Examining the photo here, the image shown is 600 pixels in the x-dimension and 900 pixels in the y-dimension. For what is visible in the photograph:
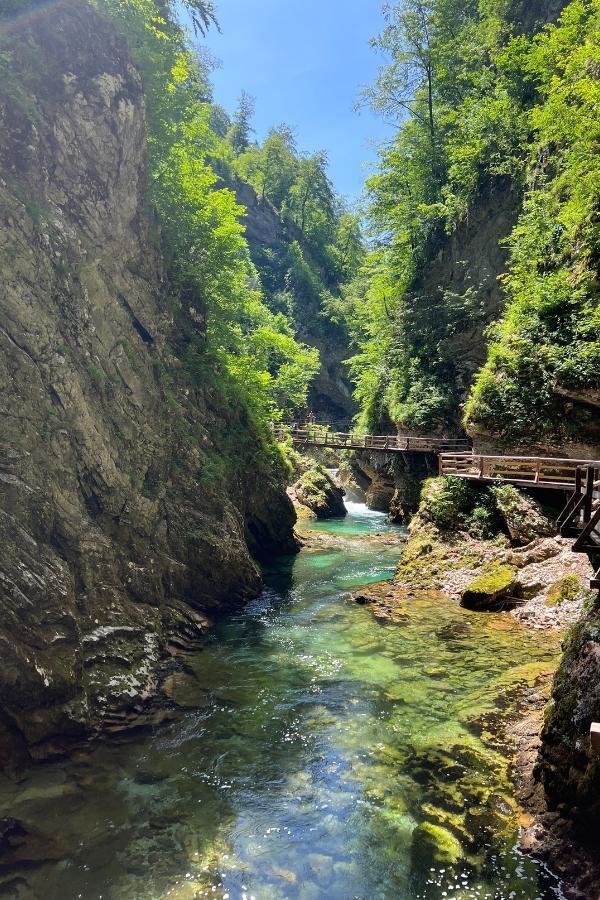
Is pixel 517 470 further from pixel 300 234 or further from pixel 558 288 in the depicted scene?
pixel 300 234

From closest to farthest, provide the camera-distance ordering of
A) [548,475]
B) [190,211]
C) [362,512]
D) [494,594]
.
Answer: [494,594] < [548,475] < [190,211] < [362,512]

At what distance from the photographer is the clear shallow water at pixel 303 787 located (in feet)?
17.7

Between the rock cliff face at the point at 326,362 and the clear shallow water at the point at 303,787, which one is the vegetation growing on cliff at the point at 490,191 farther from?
the rock cliff face at the point at 326,362

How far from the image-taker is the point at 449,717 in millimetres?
8336

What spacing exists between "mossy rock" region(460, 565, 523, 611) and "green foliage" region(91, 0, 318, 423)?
1115cm

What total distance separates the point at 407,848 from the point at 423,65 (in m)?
40.8

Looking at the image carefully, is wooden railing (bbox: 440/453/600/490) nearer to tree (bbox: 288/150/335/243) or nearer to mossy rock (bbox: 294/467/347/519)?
mossy rock (bbox: 294/467/347/519)

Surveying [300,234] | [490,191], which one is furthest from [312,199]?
[490,191]

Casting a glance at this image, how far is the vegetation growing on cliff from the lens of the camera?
1703cm

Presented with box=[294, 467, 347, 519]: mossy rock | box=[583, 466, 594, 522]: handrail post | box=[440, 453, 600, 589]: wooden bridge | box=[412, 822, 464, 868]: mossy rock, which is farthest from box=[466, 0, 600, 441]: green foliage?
box=[294, 467, 347, 519]: mossy rock

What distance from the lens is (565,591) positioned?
12.4 m

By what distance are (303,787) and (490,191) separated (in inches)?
1186

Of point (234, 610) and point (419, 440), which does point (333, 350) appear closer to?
point (419, 440)

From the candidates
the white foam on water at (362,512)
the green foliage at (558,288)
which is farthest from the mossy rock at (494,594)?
the white foam on water at (362,512)
